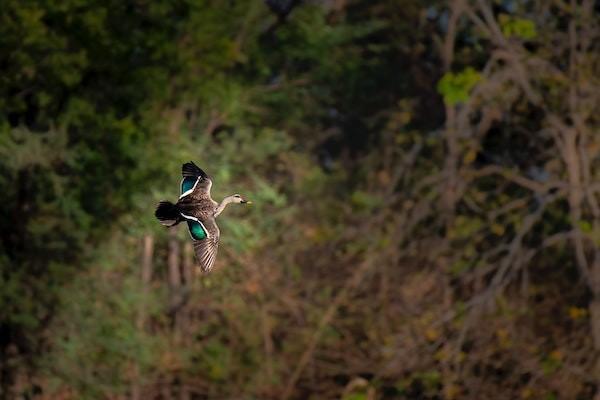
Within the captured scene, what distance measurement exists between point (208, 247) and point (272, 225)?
1231 cm

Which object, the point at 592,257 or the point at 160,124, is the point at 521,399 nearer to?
the point at 592,257

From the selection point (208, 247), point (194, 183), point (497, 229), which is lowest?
point (208, 247)

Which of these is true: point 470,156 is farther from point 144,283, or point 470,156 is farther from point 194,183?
point 194,183

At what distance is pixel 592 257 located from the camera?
19016mm

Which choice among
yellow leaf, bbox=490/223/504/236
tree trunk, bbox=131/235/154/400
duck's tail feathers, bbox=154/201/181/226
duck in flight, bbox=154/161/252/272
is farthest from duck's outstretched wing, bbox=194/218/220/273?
tree trunk, bbox=131/235/154/400

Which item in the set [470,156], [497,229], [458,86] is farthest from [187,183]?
[470,156]

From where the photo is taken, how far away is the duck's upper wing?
30.3 ft

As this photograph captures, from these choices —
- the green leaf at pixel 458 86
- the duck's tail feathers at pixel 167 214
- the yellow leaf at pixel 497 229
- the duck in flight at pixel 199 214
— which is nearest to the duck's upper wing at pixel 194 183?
the duck in flight at pixel 199 214

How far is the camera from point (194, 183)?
9406 millimetres

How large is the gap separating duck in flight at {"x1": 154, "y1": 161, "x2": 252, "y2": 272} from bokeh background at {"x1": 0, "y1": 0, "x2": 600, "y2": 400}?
8.50 meters

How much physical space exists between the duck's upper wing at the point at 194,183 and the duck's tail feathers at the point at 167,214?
0.48 m

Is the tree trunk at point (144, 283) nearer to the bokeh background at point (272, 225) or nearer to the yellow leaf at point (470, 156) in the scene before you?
the bokeh background at point (272, 225)

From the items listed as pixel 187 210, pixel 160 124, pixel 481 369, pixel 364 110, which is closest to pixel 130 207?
pixel 160 124

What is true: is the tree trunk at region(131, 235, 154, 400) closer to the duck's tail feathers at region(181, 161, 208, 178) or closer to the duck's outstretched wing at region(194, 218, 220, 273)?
the duck's tail feathers at region(181, 161, 208, 178)
